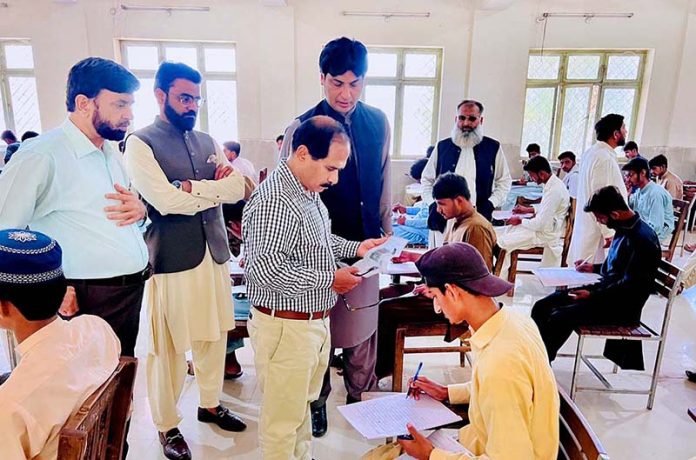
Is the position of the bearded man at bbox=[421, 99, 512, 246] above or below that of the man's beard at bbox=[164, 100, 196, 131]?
below

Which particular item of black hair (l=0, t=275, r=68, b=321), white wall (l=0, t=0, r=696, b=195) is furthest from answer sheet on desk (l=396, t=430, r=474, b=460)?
white wall (l=0, t=0, r=696, b=195)

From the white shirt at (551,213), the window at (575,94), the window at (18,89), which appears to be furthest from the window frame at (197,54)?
the white shirt at (551,213)

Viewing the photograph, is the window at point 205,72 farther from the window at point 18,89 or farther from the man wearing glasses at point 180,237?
the man wearing glasses at point 180,237

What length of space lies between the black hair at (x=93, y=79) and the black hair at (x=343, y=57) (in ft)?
2.38

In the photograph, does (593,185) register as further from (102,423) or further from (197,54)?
(197,54)

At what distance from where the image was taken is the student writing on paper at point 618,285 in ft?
7.80

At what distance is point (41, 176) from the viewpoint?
1.46 m

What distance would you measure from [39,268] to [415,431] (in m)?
0.99

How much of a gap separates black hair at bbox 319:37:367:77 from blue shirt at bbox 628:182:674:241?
3508 mm

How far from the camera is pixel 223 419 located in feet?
7.38

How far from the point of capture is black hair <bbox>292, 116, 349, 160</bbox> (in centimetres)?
145

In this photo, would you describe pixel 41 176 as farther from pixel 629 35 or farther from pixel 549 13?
pixel 629 35

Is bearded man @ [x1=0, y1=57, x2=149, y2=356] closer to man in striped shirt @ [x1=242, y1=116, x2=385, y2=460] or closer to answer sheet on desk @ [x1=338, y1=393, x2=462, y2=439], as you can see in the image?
man in striped shirt @ [x1=242, y1=116, x2=385, y2=460]

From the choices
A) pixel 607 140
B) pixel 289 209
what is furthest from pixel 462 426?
pixel 607 140
